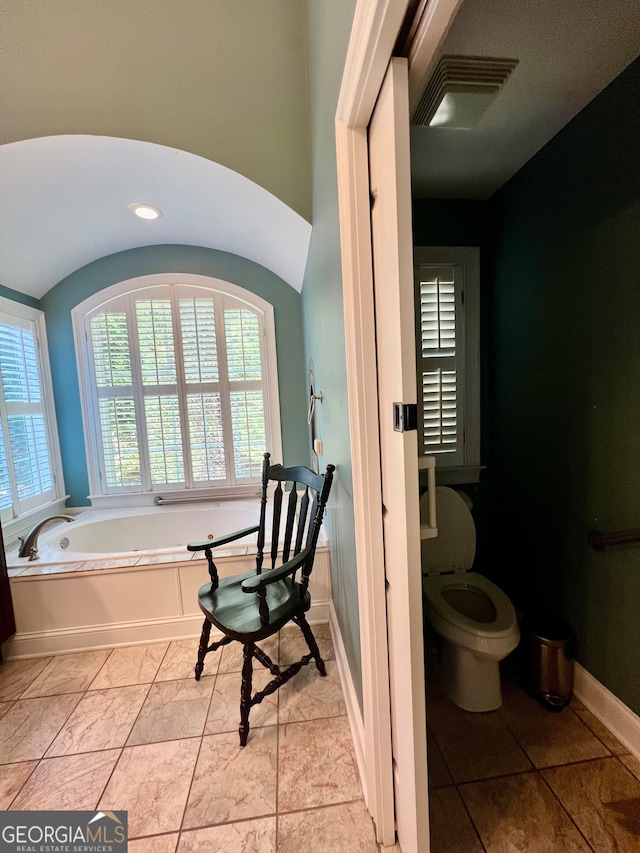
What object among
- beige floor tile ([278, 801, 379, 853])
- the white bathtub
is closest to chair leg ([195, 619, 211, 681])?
beige floor tile ([278, 801, 379, 853])

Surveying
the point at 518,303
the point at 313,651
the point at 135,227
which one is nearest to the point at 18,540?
the point at 313,651

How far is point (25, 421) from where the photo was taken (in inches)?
96.0

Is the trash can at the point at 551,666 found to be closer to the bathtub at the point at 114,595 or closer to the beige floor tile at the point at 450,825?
the beige floor tile at the point at 450,825

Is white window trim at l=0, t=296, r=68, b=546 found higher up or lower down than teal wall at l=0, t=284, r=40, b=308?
lower down

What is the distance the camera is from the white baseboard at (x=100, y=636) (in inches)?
72.0

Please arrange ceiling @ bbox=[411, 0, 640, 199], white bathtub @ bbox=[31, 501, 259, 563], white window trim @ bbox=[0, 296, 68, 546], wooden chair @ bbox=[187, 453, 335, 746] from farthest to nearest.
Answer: white bathtub @ bbox=[31, 501, 259, 563], white window trim @ bbox=[0, 296, 68, 546], wooden chair @ bbox=[187, 453, 335, 746], ceiling @ bbox=[411, 0, 640, 199]

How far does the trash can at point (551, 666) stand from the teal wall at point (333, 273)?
80 cm

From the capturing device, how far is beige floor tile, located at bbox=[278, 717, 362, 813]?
1.12 m

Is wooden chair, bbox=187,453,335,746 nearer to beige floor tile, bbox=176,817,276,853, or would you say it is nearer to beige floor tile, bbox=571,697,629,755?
beige floor tile, bbox=176,817,276,853

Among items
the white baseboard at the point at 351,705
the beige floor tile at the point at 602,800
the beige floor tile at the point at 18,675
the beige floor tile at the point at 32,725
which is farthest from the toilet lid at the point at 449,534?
the beige floor tile at the point at 18,675

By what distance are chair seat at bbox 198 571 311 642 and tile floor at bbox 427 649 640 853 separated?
725 millimetres

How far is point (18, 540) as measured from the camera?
2.22 m

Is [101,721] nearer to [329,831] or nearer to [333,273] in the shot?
[329,831]

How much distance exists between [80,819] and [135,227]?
116 inches
